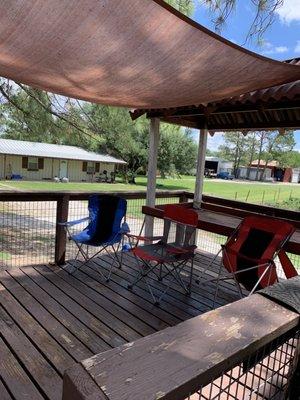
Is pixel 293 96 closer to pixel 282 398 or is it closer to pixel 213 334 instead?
pixel 282 398

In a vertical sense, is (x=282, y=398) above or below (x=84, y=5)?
below

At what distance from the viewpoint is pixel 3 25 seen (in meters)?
2.12

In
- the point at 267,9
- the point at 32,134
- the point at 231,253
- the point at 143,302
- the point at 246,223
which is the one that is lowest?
the point at 143,302

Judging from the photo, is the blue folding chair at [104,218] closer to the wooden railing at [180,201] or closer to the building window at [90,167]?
the wooden railing at [180,201]

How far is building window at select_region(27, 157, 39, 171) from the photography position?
27.1 m

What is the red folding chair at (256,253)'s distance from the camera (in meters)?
3.08

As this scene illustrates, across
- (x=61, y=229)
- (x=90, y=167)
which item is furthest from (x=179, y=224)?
(x=90, y=167)

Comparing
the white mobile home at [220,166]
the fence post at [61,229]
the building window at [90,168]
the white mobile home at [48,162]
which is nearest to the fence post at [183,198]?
the fence post at [61,229]

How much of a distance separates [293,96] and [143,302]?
8.12 ft

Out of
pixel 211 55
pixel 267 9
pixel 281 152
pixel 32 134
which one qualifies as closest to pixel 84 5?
pixel 211 55

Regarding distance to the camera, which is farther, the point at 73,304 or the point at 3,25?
the point at 73,304

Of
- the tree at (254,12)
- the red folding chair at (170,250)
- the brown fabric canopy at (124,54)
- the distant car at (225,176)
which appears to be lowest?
the distant car at (225,176)

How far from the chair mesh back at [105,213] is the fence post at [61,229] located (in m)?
0.31

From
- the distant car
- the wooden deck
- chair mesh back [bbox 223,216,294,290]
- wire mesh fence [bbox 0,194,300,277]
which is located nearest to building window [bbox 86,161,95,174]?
wire mesh fence [bbox 0,194,300,277]
